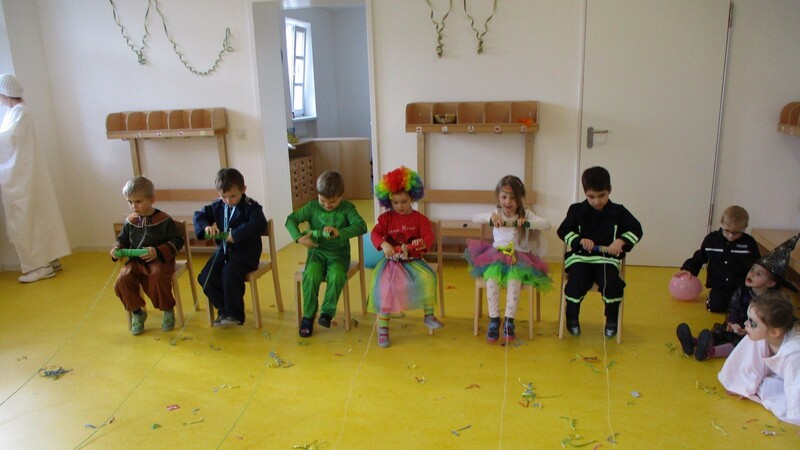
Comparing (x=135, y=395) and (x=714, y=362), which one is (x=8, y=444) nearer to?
(x=135, y=395)

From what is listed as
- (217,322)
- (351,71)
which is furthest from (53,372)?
(351,71)

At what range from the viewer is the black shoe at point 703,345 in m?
3.14

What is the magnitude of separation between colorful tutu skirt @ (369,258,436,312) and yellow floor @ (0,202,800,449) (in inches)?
9.7

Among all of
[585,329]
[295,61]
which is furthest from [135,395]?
[295,61]

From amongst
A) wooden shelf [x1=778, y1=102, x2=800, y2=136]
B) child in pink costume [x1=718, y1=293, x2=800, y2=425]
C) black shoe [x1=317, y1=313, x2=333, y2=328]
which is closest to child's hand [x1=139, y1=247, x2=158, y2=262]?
black shoe [x1=317, y1=313, x2=333, y2=328]

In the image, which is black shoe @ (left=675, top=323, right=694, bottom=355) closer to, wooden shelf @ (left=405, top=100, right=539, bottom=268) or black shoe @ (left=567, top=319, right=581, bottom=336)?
black shoe @ (left=567, top=319, right=581, bottom=336)

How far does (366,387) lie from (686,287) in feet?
7.74

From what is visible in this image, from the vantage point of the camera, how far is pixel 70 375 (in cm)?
329

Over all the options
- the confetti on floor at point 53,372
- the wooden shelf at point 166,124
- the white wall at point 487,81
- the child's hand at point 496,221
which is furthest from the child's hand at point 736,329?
the wooden shelf at point 166,124

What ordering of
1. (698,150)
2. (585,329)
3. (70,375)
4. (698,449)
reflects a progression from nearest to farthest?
(698,449) < (70,375) < (585,329) < (698,150)

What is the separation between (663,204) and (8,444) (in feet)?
14.8

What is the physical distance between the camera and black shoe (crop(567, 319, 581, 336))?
11.7 ft

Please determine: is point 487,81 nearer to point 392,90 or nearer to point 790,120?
point 392,90

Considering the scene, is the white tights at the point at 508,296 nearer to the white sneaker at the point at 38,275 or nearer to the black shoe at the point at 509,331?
the black shoe at the point at 509,331
